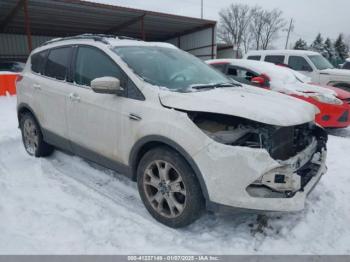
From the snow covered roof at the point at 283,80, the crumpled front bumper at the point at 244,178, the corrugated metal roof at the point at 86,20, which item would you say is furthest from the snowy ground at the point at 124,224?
the corrugated metal roof at the point at 86,20

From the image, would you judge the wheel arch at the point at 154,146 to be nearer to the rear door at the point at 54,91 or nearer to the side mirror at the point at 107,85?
the side mirror at the point at 107,85

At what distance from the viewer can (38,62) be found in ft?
15.4

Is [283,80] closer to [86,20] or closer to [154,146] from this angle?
[154,146]

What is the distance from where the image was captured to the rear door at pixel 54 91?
400 cm

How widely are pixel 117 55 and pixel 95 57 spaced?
41cm

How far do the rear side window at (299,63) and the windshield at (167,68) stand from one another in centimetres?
660

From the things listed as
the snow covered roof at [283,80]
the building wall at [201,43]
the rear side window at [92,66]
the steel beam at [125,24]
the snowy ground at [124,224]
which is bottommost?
the snowy ground at [124,224]

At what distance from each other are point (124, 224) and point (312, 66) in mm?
8436

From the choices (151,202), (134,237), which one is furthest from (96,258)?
(151,202)

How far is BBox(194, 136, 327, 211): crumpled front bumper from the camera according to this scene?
2469 millimetres

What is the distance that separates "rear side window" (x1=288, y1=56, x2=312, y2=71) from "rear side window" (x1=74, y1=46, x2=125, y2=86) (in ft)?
25.5

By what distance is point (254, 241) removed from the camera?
9.09 ft

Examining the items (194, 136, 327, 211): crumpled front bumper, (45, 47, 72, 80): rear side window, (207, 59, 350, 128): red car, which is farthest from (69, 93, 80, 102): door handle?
(207, 59, 350, 128): red car

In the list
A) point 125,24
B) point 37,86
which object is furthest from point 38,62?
point 125,24
